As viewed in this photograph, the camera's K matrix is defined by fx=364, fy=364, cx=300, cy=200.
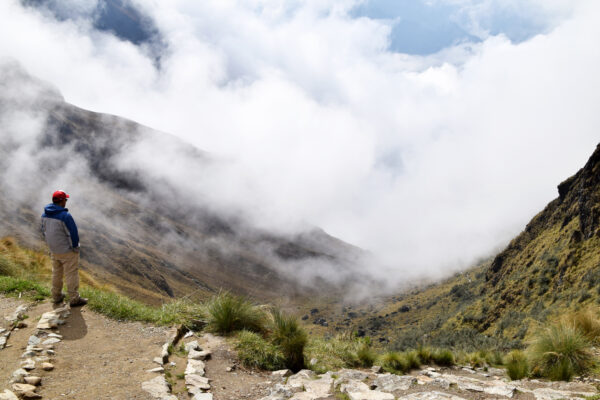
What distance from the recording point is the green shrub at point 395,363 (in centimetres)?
1020

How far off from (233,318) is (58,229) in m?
5.21

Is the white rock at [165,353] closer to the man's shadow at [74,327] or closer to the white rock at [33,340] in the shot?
the man's shadow at [74,327]

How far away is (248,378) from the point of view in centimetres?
761

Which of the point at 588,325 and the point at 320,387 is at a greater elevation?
the point at 588,325

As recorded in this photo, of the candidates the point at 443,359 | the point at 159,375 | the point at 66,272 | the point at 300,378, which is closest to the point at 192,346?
the point at 159,375

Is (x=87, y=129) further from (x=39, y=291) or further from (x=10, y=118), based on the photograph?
(x=39, y=291)

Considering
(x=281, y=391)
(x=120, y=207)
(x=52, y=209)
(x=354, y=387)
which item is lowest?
(x=281, y=391)

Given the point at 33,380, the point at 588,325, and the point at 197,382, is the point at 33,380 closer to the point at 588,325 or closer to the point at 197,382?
the point at 197,382

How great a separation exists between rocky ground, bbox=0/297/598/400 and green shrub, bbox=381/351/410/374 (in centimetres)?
182

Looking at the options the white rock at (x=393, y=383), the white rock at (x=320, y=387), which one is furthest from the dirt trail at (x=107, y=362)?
the white rock at (x=393, y=383)

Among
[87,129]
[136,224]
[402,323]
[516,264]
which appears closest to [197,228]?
[136,224]

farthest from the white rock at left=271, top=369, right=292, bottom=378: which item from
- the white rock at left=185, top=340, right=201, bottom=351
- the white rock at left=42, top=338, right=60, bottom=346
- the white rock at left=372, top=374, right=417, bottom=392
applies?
the white rock at left=42, top=338, right=60, bottom=346

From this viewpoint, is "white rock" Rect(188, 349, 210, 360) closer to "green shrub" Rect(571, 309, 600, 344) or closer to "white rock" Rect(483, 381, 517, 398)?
"white rock" Rect(483, 381, 517, 398)

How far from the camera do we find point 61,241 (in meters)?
9.74
